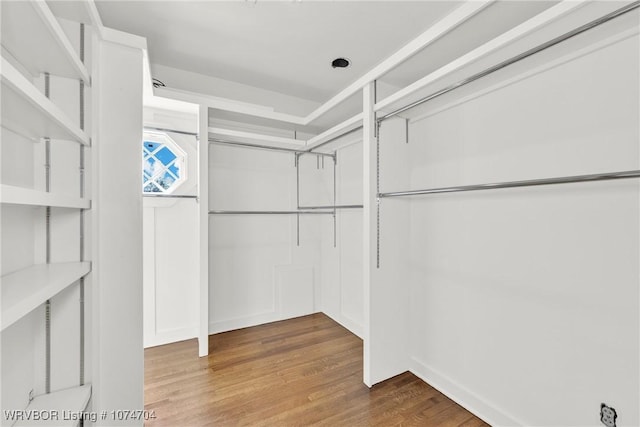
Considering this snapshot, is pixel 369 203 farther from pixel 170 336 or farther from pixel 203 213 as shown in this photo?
pixel 170 336

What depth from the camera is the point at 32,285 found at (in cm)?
95

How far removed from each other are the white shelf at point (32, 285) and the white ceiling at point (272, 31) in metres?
1.57

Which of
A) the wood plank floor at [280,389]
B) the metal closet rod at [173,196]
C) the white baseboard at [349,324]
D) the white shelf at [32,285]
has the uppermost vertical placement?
the metal closet rod at [173,196]

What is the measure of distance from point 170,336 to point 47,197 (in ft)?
6.81

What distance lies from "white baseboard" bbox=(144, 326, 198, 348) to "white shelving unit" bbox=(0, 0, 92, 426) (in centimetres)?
125

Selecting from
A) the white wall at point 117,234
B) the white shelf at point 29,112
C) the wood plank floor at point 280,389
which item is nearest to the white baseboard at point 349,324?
the wood plank floor at point 280,389

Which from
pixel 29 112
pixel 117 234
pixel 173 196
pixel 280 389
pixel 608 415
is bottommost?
pixel 280 389

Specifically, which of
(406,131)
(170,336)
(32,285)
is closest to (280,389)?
(170,336)

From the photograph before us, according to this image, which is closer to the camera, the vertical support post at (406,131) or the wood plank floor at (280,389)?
the wood plank floor at (280,389)

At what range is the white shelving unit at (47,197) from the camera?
0.90 metres

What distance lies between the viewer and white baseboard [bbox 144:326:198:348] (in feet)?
8.15

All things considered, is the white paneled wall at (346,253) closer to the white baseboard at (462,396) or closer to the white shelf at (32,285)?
the white baseboard at (462,396)

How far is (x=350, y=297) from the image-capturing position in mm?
2908

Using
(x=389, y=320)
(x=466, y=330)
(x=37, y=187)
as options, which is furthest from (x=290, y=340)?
(x=37, y=187)
